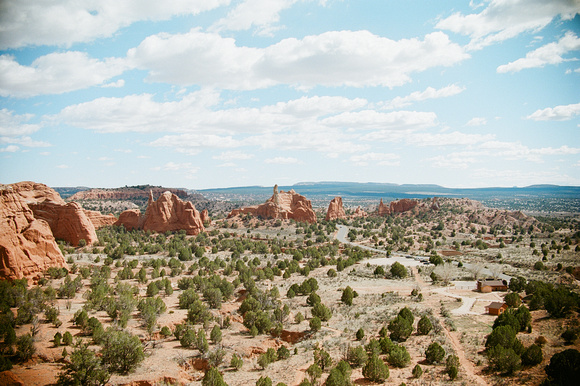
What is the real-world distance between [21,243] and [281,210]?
8255 centimetres

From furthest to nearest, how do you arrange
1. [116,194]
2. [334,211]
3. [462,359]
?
1. [116,194]
2. [334,211]
3. [462,359]

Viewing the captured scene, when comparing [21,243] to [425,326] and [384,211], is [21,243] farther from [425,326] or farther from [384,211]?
[384,211]

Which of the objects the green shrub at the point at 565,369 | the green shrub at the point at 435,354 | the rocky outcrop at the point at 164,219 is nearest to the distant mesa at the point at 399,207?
the rocky outcrop at the point at 164,219

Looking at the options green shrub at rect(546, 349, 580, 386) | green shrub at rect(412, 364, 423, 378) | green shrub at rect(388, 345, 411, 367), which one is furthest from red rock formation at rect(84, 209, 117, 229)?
green shrub at rect(546, 349, 580, 386)

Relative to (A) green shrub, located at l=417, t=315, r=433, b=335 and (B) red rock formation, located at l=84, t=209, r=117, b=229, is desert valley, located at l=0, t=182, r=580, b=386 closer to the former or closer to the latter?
(A) green shrub, located at l=417, t=315, r=433, b=335

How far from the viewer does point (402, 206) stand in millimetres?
139625

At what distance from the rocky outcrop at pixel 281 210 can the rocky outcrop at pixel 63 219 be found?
56262 mm

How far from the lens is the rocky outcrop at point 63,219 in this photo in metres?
58.9

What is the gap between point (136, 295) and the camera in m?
37.4

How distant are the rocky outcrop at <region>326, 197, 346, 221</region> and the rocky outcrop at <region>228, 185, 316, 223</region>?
1214 centimetres

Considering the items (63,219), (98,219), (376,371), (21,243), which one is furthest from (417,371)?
(98,219)

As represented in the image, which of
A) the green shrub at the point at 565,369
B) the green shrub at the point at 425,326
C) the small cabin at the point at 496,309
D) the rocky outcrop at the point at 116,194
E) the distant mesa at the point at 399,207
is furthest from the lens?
the rocky outcrop at the point at 116,194

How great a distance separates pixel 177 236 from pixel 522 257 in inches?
2717

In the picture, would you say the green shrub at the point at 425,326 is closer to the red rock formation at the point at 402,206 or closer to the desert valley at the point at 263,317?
the desert valley at the point at 263,317
